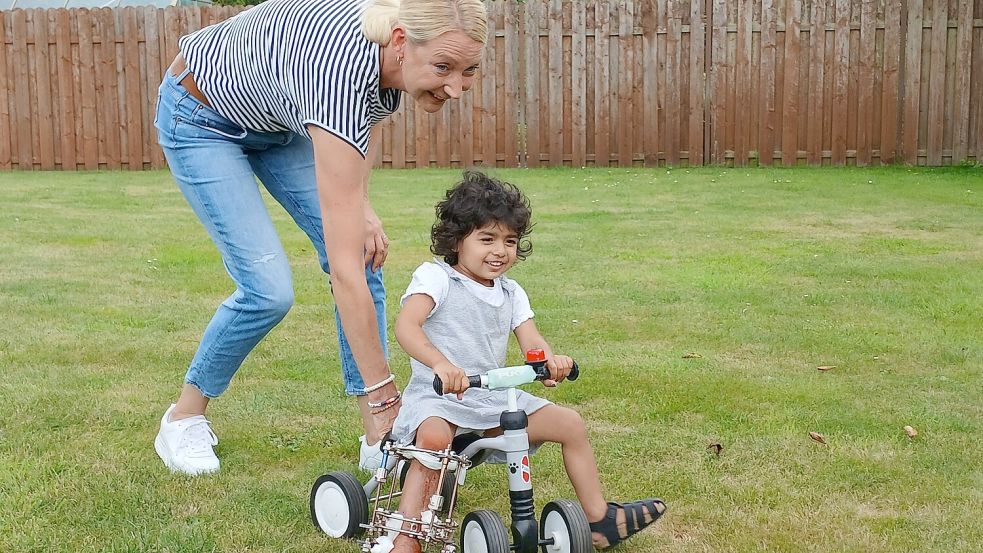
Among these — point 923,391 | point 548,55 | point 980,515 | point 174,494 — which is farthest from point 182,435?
point 548,55

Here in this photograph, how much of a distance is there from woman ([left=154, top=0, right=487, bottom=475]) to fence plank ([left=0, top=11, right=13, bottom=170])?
12509 mm

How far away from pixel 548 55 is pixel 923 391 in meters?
10.3

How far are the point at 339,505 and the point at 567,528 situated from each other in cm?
75

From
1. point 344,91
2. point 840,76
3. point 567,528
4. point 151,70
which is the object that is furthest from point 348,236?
point 151,70

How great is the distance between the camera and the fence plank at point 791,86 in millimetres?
14062

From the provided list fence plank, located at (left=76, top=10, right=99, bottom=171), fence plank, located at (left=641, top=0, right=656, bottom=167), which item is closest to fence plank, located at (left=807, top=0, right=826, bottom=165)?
fence plank, located at (left=641, top=0, right=656, bottom=167)

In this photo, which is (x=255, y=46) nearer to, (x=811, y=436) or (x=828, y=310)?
(x=811, y=436)

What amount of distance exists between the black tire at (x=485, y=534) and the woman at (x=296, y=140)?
1.43 feet

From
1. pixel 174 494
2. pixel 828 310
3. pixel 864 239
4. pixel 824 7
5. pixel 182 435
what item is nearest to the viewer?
pixel 174 494

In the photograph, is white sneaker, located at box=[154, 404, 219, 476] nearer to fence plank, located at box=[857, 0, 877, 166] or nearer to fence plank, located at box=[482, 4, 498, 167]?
fence plank, located at box=[482, 4, 498, 167]

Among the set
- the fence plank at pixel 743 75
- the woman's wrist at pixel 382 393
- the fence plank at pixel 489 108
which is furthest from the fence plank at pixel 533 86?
the woman's wrist at pixel 382 393

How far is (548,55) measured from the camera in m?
14.7

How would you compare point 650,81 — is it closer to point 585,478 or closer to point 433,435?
point 585,478

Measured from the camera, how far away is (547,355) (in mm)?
3215
